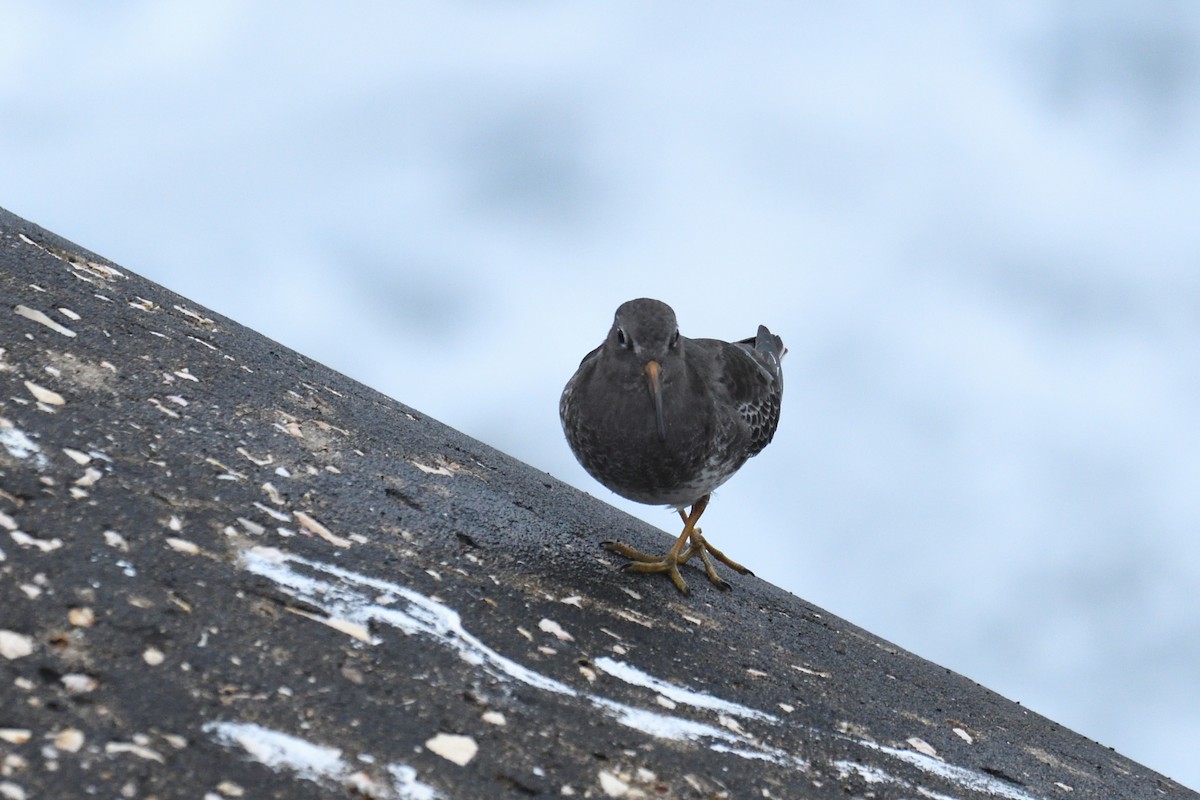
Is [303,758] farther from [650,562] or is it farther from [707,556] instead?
[707,556]

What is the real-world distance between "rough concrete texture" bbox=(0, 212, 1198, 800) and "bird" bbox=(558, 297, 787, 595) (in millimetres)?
365

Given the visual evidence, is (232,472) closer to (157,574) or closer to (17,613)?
(157,574)

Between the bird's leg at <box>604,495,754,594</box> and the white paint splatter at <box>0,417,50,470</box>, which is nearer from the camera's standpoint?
the white paint splatter at <box>0,417,50,470</box>

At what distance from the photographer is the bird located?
496cm

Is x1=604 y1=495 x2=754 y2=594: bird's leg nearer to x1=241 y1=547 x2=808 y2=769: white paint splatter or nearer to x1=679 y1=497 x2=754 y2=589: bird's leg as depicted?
x1=679 y1=497 x2=754 y2=589: bird's leg

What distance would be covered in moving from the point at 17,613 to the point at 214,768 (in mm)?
702

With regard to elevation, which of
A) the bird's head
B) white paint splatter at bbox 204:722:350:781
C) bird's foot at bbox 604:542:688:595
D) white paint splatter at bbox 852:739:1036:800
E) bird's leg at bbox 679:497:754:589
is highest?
the bird's head

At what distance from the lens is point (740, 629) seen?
500 centimetres

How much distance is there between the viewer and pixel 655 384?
16.0 ft

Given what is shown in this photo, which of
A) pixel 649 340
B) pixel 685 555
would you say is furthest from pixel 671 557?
pixel 649 340

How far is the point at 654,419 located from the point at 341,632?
195 centimetres

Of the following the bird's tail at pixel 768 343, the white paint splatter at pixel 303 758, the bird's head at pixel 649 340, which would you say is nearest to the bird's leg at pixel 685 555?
the bird's head at pixel 649 340

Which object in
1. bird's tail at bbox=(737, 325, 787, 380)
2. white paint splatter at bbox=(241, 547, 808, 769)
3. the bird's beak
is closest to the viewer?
white paint splatter at bbox=(241, 547, 808, 769)

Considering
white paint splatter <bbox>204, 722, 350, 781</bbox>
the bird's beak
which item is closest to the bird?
the bird's beak
